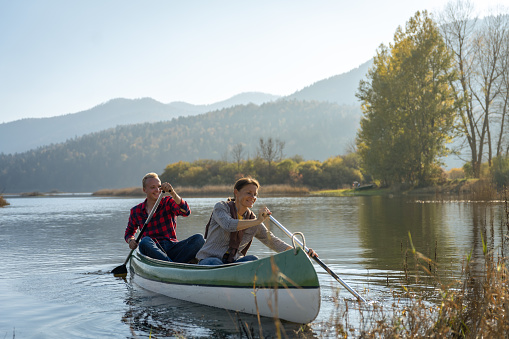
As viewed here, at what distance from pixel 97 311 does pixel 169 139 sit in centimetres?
14223

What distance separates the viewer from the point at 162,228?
8219mm

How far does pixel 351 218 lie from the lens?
2019 centimetres

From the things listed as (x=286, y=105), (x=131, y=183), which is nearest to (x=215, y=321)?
(x=131, y=183)

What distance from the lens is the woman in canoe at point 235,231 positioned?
6.06 m

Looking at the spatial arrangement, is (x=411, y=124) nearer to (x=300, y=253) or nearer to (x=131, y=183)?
(x=300, y=253)

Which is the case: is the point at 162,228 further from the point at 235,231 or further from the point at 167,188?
the point at 235,231

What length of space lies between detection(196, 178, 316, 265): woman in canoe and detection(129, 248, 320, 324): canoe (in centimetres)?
30

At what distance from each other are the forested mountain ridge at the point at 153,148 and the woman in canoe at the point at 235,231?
127813 mm

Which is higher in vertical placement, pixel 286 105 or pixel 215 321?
pixel 286 105

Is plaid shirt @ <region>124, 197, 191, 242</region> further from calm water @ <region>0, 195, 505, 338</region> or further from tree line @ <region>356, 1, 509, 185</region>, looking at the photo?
tree line @ <region>356, 1, 509, 185</region>

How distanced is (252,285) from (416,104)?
32983 millimetres

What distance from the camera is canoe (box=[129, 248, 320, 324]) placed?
17.0 ft

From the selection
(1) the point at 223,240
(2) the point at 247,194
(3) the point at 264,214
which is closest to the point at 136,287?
(1) the point at 223,240

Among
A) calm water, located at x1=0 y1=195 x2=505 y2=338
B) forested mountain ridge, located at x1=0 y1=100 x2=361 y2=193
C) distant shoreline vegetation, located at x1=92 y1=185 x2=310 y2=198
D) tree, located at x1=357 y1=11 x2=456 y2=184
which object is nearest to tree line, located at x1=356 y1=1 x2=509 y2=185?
tree, located at x1=357 y1=11 x2=456 y2=184
